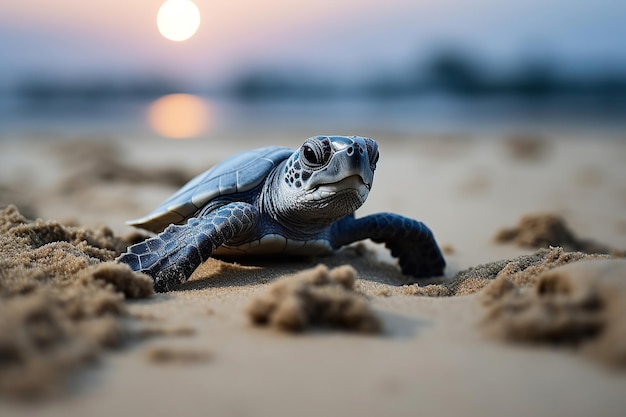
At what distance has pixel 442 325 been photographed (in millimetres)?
2348

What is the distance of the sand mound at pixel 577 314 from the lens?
1.96 m

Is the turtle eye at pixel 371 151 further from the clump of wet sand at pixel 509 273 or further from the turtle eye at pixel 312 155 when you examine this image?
the clump of wet sand at pixel 509 273

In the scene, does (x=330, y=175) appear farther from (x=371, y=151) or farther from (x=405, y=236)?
(x=405, y=236)

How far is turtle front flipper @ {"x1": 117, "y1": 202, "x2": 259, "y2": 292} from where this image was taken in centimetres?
336

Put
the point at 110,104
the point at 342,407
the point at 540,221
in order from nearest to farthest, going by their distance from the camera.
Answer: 1. the point at 342,407
2. the point at 540,221
3. the point at 110,104

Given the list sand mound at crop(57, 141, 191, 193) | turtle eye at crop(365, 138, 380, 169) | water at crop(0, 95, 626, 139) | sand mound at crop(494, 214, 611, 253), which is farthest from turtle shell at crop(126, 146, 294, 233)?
water at crop(0, 95, 626, 139)

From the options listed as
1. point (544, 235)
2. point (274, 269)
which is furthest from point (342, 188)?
point (544, 235)

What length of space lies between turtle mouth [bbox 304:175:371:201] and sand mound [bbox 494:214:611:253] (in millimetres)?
2298

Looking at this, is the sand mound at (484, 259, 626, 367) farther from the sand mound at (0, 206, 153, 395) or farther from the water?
the water

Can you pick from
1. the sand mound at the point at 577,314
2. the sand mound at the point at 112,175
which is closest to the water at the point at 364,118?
the sand mound at the point at 112,175

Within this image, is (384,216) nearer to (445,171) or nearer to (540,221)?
(540,221)

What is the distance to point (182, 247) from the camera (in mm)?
3500

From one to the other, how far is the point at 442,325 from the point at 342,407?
779 millimetres

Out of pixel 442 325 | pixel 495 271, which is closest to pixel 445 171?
pixel 495 271
